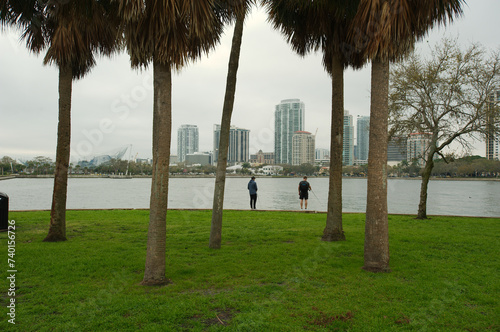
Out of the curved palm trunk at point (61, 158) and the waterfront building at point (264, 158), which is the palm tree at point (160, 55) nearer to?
the curved palm trunk at point (61, 158)

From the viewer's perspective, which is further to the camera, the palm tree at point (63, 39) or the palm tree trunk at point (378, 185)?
the palm tree at point (63, 39)

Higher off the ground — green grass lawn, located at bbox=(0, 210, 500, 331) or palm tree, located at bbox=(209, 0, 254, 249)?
palm tree, located at bbox=(209, 0, 254, 249)

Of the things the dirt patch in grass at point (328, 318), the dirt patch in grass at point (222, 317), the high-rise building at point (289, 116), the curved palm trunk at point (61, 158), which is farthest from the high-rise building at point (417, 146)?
the dirt patch in grass at point (222, 317)

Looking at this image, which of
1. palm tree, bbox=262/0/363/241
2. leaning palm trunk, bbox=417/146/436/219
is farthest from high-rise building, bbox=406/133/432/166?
palm tree, bbox=262/0/363/241

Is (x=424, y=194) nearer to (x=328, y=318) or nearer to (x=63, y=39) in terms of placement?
(x=328, y=318)

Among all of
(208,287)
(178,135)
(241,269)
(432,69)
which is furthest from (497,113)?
(178,135)

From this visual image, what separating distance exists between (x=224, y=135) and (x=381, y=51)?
12.7ft

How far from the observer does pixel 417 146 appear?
1956 centimetres

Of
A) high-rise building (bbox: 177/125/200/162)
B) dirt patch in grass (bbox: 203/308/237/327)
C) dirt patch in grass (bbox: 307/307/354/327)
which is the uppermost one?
high-rise building (bbox: 177/125/200/162)

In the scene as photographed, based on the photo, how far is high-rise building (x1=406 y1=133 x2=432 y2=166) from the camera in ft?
59.7

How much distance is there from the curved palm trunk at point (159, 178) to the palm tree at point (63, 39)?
3361mm

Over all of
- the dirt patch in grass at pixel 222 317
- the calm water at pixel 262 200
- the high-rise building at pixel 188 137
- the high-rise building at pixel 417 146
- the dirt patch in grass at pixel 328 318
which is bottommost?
the calm water at pixel 262 200

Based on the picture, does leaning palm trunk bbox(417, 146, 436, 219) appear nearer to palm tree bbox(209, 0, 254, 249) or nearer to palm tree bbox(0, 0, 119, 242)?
palm tree bbox(209, 0, 254, 249)

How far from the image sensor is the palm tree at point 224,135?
8.26m
